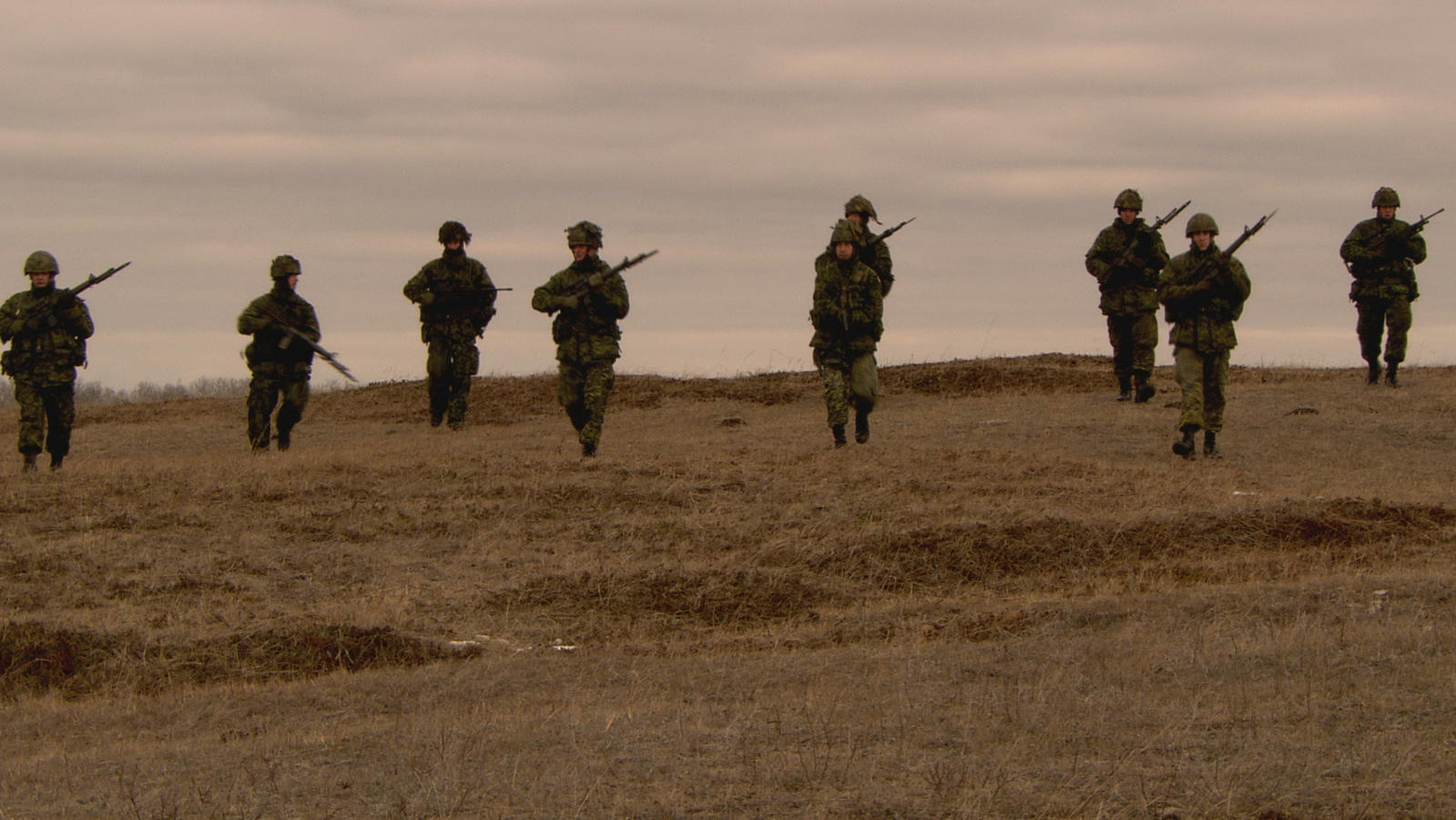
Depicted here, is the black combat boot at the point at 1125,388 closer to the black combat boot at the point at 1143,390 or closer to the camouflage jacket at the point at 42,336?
the black combat boot at the point at 1143,390

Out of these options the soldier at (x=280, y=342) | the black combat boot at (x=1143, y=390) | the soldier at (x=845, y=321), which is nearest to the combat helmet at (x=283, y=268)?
the soldier at (x=280, y=342)

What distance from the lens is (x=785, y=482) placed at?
1412cm

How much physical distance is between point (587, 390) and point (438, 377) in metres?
4.79

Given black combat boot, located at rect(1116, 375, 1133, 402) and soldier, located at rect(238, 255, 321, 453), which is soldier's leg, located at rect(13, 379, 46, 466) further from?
black combat boot, located at rect(1116, 375, 1133, 402)

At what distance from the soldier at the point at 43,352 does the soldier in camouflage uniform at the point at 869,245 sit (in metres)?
6.80

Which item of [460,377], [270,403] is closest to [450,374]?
[460,377]

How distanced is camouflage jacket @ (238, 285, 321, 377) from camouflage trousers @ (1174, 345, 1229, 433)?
7.88 meters

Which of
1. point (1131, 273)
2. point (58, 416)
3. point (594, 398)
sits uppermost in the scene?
point (1131, 273)

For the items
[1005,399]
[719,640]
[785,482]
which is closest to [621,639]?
[719,640]

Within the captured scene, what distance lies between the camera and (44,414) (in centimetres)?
1614

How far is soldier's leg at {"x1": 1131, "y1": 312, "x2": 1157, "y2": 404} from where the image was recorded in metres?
19.2

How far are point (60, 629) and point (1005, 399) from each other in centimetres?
1304

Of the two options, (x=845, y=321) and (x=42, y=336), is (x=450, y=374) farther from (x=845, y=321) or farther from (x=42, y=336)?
(x=845, y=321)

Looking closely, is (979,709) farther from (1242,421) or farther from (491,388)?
(491,388)
